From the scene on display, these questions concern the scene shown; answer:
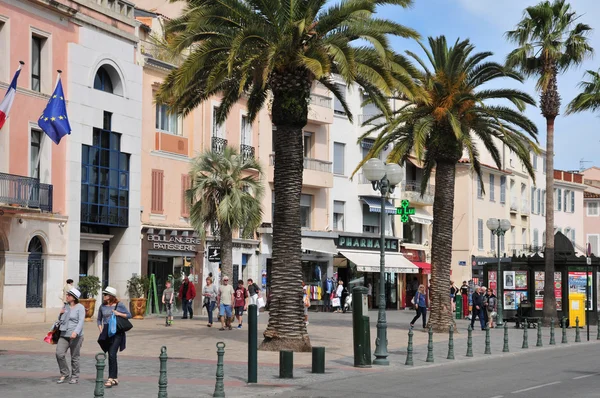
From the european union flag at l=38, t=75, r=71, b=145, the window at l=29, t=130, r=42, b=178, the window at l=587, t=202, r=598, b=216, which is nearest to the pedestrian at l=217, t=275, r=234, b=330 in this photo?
the european union flag at l=38, t=75, r=71, b=145

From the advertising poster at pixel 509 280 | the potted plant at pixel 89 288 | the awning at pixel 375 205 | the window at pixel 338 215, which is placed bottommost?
the potted plant at pixel 89 288

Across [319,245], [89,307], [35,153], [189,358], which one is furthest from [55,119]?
[319,245]

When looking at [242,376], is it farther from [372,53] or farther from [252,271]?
[252,271]

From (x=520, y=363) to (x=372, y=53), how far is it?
8.54 metres

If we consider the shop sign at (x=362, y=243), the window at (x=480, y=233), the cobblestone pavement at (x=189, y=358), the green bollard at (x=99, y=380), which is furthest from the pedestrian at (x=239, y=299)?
the window at (x=480, y=233)

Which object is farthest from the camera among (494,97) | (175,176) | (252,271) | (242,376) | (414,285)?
(414,285)

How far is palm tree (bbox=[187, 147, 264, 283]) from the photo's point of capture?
40.2 m

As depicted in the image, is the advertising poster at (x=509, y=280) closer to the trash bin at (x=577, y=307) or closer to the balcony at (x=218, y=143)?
the trash bin at (x=577, y=307)

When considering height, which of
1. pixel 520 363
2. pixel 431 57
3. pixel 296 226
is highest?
pixel 431 57

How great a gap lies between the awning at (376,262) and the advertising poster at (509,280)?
45.2ft

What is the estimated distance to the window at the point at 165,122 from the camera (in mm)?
44562

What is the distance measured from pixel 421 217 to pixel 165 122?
25.8 m

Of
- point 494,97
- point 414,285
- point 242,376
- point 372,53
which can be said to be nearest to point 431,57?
point 494,97

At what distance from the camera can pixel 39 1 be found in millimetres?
35219
